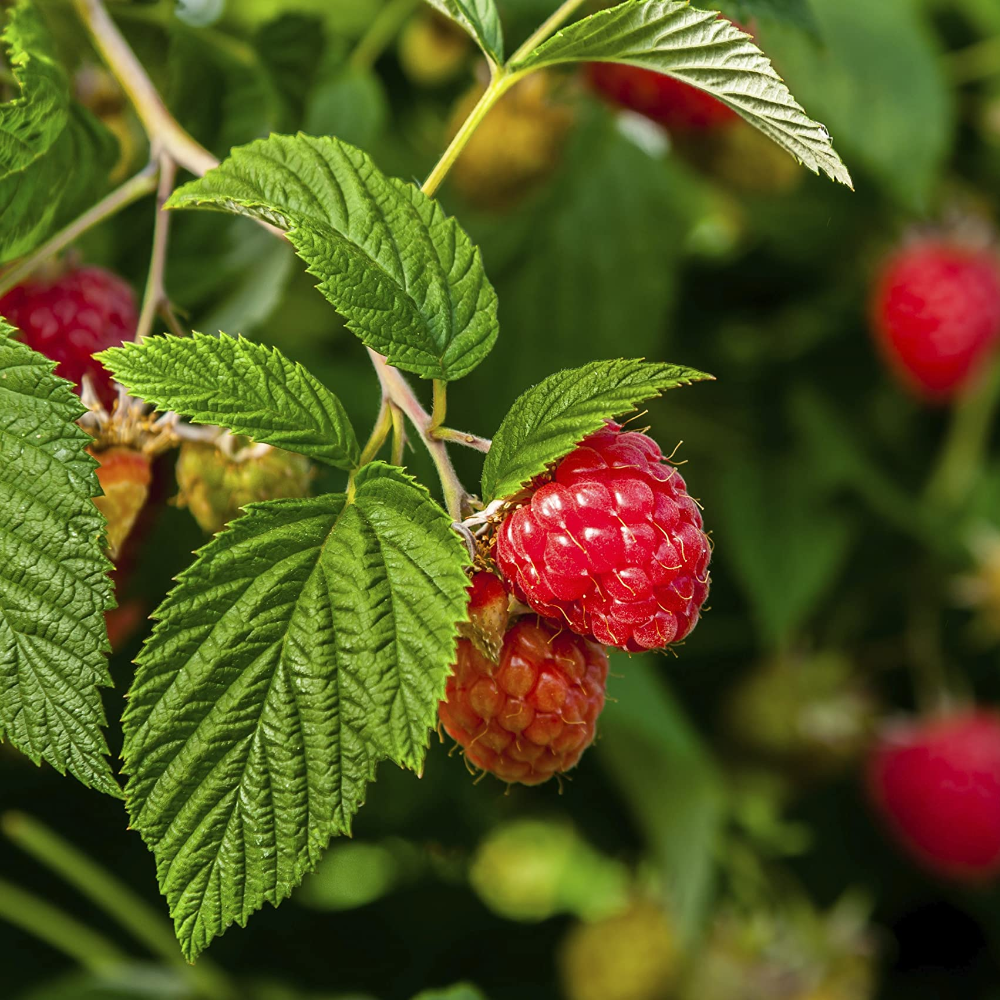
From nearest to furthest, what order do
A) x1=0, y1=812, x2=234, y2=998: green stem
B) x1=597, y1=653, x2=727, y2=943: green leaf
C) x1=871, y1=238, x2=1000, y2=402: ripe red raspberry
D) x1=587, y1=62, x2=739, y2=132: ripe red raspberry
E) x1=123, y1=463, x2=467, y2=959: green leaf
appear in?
x1=123, y1=463, x2=467, y2=959: green leaf → x1=587, y1=62, x2=739, y2=132: ripe red raspberry → x1=0, y1=812, x2=234, y2=998: green stem → x1=597, y1=653, x2=727, y2=943: green leaf → x1=871, y1=238, x2=1000, y2=402: ripe red raspberry

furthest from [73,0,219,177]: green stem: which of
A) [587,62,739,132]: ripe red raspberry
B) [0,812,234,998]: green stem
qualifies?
[0,812,234,998]: green stem

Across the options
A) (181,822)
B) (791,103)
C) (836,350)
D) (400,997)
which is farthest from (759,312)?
(181,822)

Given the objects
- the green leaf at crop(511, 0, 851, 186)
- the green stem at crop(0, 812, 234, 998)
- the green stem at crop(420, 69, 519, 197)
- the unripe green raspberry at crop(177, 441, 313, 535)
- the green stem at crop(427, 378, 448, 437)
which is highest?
the green leaf at crop(511, 0, 851, 186)

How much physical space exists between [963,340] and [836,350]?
0.16 m

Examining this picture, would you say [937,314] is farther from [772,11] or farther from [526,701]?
[526,701]

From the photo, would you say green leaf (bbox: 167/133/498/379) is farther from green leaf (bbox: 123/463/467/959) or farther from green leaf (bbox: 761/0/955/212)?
green leaf (bbox: 761/0/955/212)

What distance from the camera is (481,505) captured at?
46 cm

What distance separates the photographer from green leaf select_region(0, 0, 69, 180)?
526 millimetres

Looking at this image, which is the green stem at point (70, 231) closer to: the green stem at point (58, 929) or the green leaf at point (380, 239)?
the green leaf at point (380, 239)

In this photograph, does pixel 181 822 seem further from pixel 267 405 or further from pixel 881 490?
pixel 881 490

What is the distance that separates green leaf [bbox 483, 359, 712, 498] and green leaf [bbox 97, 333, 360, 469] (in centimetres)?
7

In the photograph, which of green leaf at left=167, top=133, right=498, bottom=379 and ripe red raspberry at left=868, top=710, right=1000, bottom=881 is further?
ripe red raspberry at left=868, top=710, right=1000, bottom=881

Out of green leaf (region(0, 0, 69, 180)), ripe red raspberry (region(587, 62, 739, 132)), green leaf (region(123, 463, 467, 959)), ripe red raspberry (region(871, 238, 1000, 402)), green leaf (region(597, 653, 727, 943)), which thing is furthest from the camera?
ripe red raspberry (region(871, 238, 1000, 402))

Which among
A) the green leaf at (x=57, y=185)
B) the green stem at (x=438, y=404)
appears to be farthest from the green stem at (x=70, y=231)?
the green stem at (x=438, y=404)
